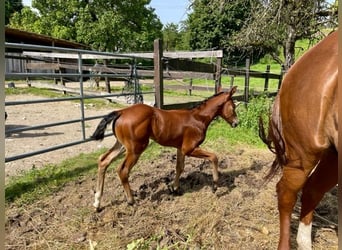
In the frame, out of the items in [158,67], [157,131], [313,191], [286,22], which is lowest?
[313,191]

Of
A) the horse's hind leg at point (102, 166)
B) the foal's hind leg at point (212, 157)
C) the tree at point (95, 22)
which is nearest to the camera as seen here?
the horse's hind leg at point (102, 166)

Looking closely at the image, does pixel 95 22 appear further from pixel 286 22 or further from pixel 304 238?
pixel 304 238

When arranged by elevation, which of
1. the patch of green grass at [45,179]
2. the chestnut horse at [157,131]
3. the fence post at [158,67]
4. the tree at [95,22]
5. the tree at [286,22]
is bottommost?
the patch of green grass at [45,179]

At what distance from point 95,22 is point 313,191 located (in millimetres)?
23547

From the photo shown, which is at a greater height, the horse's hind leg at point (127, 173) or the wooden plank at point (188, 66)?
the wooden plank at point (188, 66)

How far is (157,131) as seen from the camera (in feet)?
10.4

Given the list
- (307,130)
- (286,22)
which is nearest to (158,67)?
(286,22)

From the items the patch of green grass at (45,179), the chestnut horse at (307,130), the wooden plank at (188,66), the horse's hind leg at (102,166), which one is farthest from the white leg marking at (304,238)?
the wooden plank at (188,66)

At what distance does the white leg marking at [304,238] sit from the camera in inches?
87.6

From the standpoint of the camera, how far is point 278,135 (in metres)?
2.04

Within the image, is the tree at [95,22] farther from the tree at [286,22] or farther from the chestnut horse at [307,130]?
the chestnut horse at [307,130]

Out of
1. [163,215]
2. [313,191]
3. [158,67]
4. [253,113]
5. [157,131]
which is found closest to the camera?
[313,191]

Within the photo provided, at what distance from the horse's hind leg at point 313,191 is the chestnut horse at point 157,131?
43.7 inches

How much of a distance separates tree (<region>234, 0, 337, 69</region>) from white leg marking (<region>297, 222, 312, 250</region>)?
4502 millimetres
